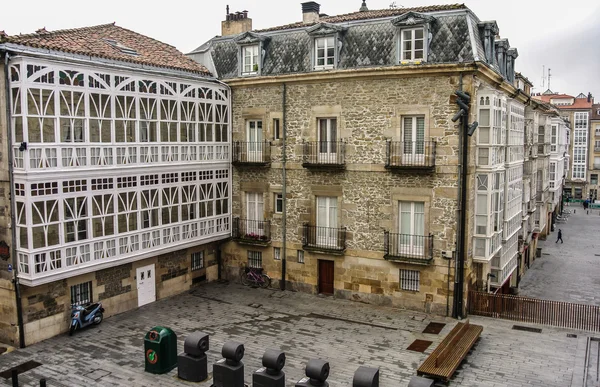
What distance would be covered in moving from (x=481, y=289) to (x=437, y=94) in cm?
757

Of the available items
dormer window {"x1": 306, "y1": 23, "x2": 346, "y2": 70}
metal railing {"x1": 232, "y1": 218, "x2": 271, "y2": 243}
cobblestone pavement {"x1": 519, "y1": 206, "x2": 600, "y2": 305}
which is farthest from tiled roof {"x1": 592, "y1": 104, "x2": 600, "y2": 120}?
metal railing {"x1": 232, "y1": 218, "x2": 271, "y2": 243}

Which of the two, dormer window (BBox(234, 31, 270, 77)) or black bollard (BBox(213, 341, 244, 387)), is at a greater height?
dormer window (BBox(234, 31, 270, 77))

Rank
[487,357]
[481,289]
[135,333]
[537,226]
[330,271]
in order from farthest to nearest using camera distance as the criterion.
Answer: [537,226], [330,271], [481,289], [135,333], [487,357]

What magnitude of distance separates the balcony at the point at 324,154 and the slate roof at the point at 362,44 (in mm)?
2995

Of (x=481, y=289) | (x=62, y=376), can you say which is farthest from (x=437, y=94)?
(x=62, y=376)

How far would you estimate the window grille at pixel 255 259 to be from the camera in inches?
939

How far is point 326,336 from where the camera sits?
17.9m

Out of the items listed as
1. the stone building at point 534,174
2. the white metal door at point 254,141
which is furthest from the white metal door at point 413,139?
the stone building at point 534,174

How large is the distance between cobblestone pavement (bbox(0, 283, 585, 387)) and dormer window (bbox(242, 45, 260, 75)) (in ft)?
31.7

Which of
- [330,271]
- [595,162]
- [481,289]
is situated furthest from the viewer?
[595,162]

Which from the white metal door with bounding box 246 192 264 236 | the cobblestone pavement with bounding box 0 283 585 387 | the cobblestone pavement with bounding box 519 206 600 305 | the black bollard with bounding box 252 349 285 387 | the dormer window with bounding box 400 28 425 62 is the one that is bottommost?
the cobblestone pavement with bounding box 519 206 600 305

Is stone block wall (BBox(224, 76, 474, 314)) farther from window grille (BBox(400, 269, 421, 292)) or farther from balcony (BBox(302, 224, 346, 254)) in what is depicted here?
balcony (BBox(302, 224, 346, 254))

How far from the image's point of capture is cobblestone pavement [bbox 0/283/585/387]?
1465 centimetres

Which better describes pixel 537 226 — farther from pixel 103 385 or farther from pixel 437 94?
pixel 103 385
